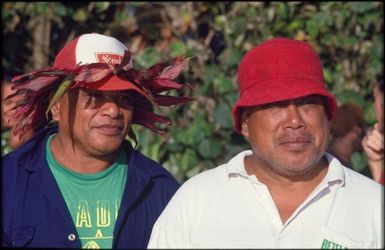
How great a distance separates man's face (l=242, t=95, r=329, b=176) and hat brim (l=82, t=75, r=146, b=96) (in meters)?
0.65

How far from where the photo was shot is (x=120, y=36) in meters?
6.79

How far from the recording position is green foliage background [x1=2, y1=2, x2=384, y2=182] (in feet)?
20.7

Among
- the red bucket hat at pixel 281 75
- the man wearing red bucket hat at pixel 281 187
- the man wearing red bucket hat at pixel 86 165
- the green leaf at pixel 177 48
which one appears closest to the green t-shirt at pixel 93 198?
the man wearing red bucket hat at pixel 86 165

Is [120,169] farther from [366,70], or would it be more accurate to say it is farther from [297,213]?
[366,70]

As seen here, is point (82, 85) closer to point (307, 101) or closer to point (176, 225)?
point (176, 225)

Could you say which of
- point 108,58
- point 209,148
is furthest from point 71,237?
point 209,148

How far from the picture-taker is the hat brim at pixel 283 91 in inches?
118

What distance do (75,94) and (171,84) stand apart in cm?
41

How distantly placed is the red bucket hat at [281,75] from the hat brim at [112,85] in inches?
22.0

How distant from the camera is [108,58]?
3.65m

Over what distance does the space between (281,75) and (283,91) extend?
0.26 feet

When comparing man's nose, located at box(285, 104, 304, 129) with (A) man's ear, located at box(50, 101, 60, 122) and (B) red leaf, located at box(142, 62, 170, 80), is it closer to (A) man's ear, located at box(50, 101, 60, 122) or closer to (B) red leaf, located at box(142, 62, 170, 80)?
(B) red leaf, located at box(142, 62, 170, 80)

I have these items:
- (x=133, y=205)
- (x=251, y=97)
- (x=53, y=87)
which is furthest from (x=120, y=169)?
(x=251, y=97)

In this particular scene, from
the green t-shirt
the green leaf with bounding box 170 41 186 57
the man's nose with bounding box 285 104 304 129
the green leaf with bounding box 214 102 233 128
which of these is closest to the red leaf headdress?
the green t-shirt
